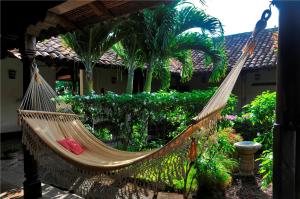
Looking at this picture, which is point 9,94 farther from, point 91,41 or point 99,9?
point 99,9

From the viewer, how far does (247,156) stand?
3732 millimetres

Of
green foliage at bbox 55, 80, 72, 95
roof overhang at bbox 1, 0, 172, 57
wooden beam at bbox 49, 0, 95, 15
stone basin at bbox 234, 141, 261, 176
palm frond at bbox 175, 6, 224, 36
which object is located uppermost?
palm frond at bbox 175, 6, 224, 36

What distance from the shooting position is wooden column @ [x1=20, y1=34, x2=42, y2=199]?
2.70 m

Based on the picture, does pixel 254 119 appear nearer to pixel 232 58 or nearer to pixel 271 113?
pixel 271 113

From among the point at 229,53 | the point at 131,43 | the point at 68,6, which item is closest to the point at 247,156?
the point at 131,43

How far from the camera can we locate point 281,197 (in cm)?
115

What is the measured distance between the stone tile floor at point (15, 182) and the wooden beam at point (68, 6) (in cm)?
182

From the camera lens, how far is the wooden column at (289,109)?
114 cm

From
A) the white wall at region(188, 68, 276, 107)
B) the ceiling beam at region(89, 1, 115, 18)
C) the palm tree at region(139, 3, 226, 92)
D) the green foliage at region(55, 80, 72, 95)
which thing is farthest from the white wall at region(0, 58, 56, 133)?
the white wall at region(188, 68, 276, 107)

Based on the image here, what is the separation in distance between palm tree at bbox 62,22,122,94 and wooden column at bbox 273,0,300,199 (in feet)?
12.3

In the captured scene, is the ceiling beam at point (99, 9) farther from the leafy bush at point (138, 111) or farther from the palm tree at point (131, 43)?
the palm tree at point (131, 43)

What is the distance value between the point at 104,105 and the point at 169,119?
→ 3.27 ft

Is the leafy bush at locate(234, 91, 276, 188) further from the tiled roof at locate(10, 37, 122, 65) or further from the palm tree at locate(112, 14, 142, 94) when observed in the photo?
the tiled roof at locate(10, 37, 122, 65)

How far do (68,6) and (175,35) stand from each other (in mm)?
2688
